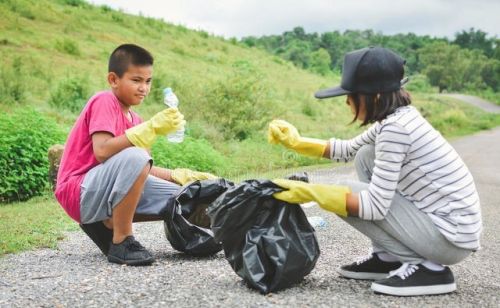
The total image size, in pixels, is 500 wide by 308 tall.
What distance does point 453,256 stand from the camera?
10.3 ft

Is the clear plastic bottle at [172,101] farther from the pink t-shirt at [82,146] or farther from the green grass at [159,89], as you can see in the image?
the green grass at [159,89]

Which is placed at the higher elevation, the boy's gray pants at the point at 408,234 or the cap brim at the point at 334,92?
the cap brim at the point at 334,92

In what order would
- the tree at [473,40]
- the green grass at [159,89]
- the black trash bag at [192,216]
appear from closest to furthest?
the black trash bag at [192,216] → the green grass at [159,89] → the tree at [473,40]

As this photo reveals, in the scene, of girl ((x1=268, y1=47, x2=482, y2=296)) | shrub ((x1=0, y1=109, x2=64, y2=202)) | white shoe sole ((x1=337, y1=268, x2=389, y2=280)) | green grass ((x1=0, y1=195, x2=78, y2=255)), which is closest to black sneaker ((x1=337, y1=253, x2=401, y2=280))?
white shoe sole ((x1=337, y1=268, x2=389, y2=280))

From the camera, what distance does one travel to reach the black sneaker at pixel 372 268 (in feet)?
11.2

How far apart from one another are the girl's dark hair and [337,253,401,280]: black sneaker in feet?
2.71

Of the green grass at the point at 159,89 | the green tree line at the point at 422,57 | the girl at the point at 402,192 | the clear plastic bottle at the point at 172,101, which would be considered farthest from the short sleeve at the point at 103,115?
the green tree line at the point at 422,57

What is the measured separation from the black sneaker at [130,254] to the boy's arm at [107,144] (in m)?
0.57

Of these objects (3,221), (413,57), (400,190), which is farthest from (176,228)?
(413,57)

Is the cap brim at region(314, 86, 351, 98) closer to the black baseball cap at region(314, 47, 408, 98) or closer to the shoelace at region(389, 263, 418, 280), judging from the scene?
the black baseball cap at region(314, 47, 408, 98)

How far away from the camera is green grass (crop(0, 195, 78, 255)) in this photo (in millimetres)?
4941

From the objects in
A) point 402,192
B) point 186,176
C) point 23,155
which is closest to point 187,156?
point 23,155

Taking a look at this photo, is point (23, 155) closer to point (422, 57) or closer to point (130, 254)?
point (130, 254)

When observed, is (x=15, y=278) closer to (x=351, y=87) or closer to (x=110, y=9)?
(x=351, y=87)
